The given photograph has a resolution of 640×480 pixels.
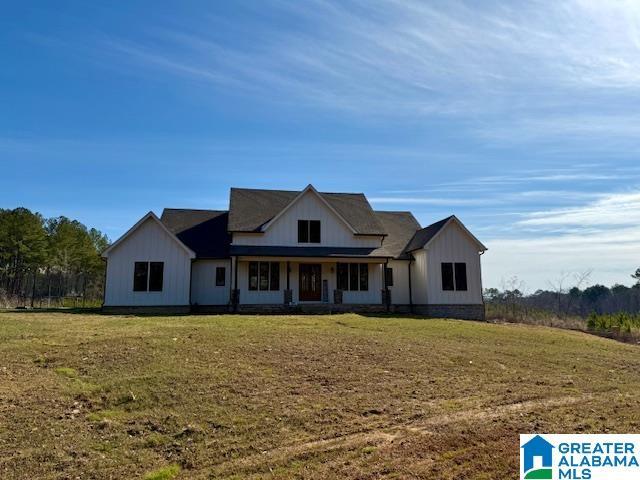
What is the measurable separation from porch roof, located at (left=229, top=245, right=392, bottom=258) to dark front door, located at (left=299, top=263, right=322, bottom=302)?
1070 mm

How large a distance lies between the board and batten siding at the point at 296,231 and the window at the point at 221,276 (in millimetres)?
1570

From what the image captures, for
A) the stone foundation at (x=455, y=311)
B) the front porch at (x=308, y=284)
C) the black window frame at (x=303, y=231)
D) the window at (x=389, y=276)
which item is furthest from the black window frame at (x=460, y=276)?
the black window frame at (x=303, y=231)

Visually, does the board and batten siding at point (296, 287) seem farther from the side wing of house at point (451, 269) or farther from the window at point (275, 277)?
the side wing of house at point (451, 269)

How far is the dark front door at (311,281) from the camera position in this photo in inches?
1063

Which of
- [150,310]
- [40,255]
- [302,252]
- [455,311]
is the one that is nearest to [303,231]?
[302,252]

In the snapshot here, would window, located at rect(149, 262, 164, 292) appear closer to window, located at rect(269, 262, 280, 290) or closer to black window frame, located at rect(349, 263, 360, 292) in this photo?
window, located at rect(269, 262, 280, 290)

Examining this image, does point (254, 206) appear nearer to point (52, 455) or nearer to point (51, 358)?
point (51, 358)

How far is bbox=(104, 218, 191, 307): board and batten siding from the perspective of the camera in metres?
24.5

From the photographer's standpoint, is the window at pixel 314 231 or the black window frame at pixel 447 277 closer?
the black window frame at pixel 447 277

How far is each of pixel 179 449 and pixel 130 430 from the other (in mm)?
989

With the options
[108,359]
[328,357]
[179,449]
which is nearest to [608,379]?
[328,357]

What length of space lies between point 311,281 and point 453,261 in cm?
767

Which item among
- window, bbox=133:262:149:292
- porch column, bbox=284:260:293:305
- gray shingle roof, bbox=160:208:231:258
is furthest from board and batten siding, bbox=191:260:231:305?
porch column, bbox=284:260:293:305

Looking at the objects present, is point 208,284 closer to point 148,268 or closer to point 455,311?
point 148,268
